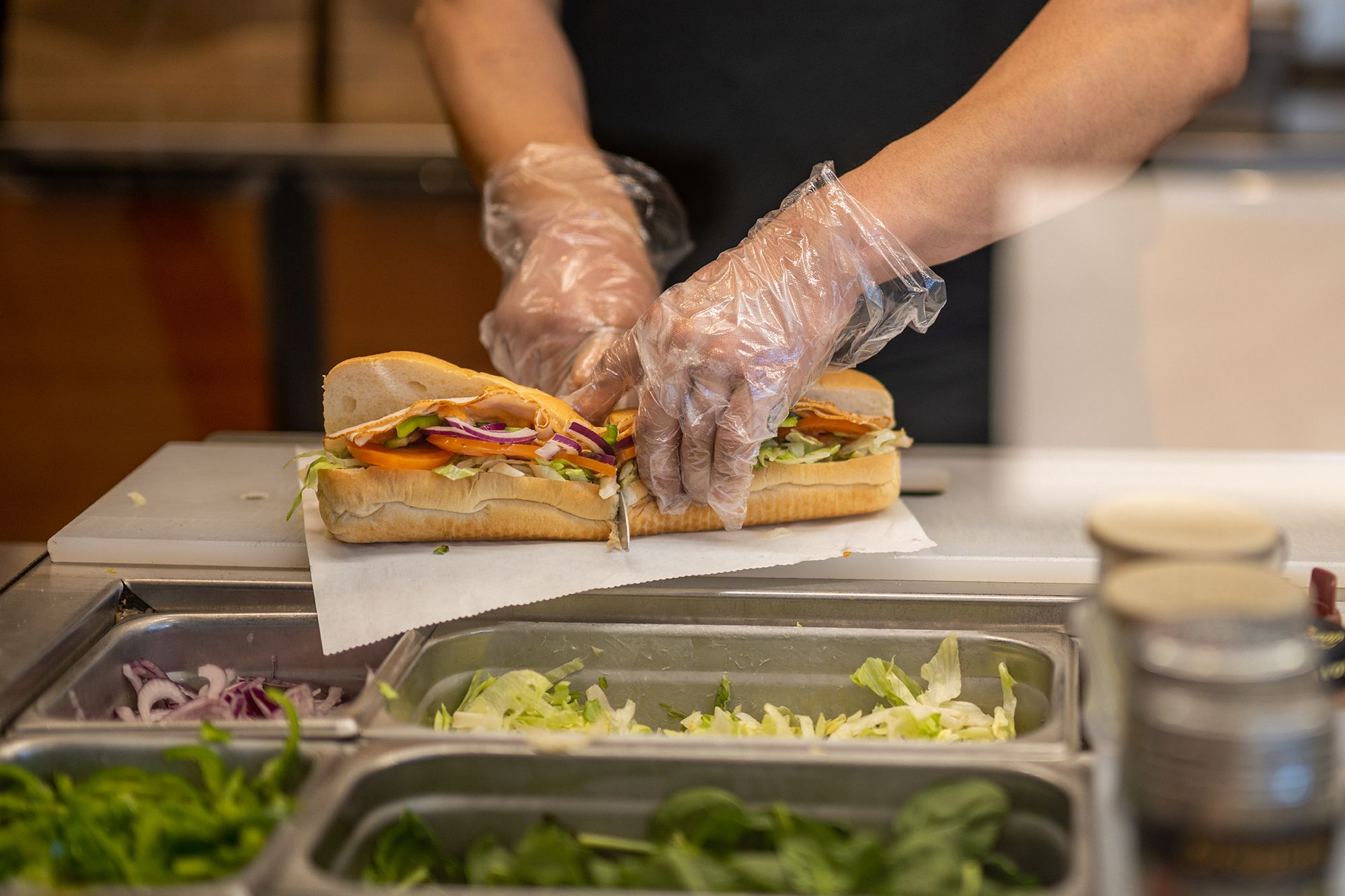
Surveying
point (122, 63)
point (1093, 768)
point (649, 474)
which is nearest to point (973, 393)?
point (649, 474)

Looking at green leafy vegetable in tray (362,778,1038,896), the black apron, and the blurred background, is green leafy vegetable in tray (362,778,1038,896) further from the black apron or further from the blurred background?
the blurred background

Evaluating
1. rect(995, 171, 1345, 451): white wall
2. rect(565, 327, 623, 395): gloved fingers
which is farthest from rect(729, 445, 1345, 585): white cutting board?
rect(995, 171, 1345, 451): white wall

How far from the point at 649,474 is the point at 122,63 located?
12.8 ft

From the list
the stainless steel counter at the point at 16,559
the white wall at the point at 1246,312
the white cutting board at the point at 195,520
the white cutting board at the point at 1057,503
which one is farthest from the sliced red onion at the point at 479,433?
the white wall at the point at 1246,312

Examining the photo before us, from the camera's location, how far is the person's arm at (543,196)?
2.04m

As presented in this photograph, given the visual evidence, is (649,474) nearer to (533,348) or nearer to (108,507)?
(533,348)

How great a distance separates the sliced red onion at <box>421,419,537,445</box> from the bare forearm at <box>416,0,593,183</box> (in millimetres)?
883

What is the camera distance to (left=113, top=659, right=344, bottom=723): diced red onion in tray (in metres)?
1.33

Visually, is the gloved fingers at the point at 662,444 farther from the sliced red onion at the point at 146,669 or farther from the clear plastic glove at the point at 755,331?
the sliced red onion at the point at 146,669

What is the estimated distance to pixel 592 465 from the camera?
160cm

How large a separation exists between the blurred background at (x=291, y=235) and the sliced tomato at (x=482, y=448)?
2582 mm

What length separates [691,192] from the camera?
249cm

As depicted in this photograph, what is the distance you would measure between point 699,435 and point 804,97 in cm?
112

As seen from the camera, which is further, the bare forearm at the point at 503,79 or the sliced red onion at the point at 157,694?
the bare forearm at the point at 503,79
